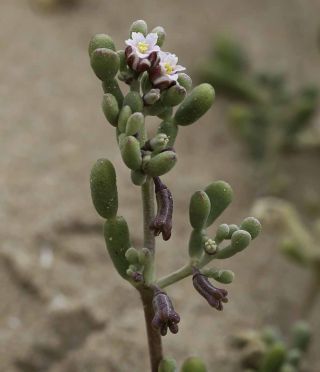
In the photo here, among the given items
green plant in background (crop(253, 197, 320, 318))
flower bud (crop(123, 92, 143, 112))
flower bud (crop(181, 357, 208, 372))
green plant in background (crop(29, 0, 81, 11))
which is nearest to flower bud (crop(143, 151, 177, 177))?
flower bud (crop(123, 92, 143, 112))

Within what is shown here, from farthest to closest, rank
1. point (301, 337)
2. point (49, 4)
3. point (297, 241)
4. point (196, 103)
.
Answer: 1. point (49, 4)
2. point (297, 241)
3. point (301, 337)
4. point (196, 103)

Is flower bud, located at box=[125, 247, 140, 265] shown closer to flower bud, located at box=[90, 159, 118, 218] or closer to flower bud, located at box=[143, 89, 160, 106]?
flower bud, located at box=[90, 159, 118, 218]

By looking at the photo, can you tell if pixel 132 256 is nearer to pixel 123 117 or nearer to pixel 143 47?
pixel 123 117

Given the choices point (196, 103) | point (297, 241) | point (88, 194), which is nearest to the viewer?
point (196, 103)

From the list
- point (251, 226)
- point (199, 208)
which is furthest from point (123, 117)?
point (251, 226)

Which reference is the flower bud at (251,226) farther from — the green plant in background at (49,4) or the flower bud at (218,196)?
the green plant in background at (49,4)

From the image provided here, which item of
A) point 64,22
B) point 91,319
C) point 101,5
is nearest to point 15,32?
point 64,22
